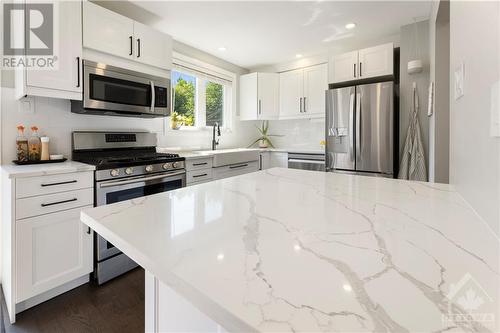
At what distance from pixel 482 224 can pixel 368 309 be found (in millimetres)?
550

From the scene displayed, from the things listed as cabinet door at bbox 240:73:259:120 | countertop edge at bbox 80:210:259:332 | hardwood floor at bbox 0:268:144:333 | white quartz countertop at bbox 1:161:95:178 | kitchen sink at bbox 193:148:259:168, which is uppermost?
cabinet door at bbox 240:73:259:120

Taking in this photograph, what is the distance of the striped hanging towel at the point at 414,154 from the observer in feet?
9.23

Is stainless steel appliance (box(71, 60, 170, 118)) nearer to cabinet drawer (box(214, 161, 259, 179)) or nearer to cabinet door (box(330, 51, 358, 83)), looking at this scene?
cabinet drawer (box(214, 161, 259, 179))

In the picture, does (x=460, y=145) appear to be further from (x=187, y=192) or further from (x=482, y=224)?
(x=187, y=192)

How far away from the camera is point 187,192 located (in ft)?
3.32

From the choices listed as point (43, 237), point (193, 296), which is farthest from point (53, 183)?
point (193, 296)

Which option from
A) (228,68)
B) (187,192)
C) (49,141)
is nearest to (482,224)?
(187,192)

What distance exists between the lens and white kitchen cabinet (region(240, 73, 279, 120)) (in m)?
4.21

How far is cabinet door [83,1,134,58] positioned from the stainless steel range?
78cm

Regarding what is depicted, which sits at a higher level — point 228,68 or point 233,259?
point 228,68

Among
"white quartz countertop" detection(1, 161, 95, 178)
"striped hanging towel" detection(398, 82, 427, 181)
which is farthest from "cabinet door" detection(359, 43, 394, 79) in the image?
"white quartz countertop" detection(1, 161, 95, 178)

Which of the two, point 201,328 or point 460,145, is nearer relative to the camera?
point 201,328

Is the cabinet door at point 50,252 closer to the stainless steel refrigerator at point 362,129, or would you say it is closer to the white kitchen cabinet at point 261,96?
the stainless steel refrigerator at point 362,129

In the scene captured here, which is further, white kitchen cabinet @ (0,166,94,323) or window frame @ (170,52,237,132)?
window frame @ (170,52,237,132)
